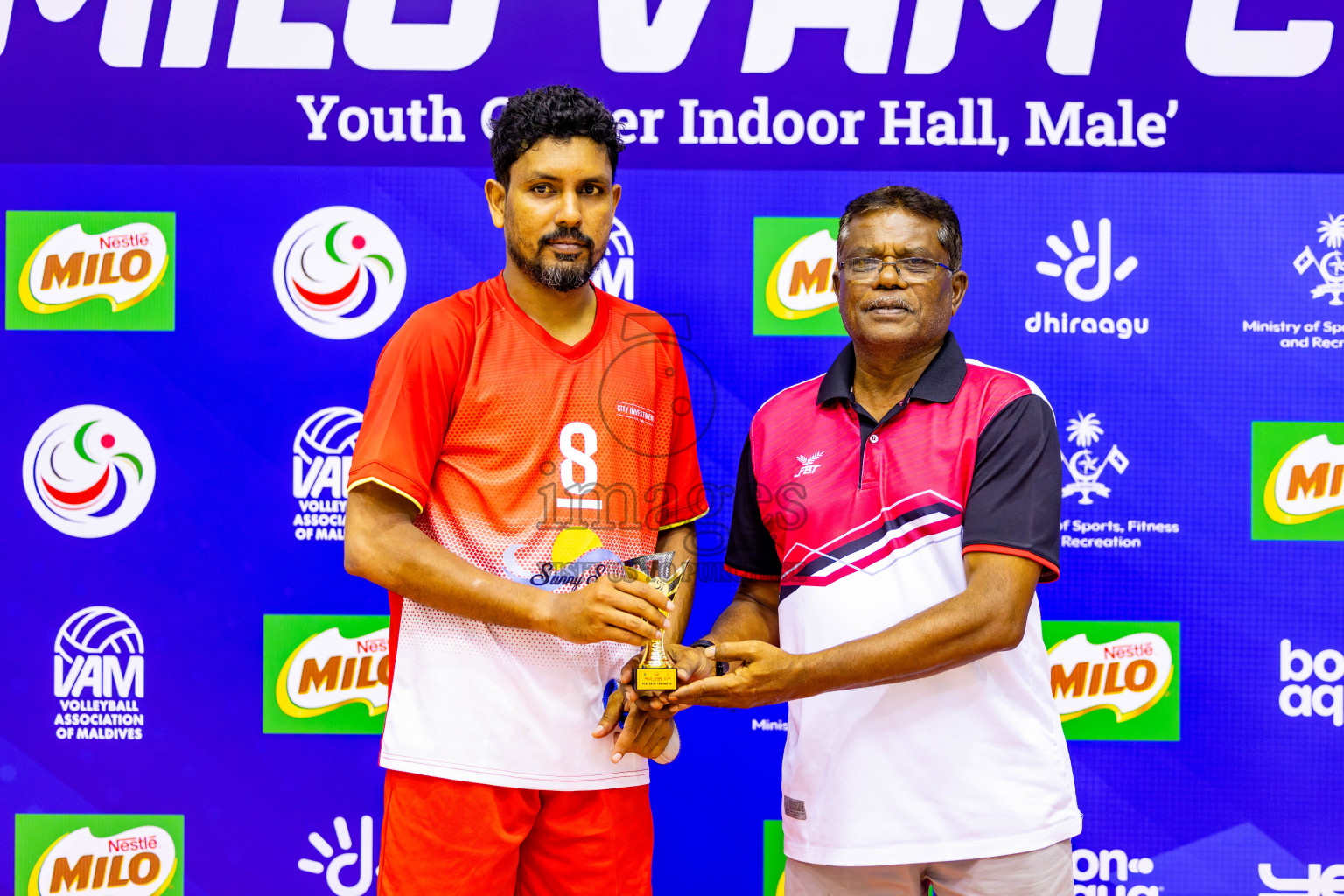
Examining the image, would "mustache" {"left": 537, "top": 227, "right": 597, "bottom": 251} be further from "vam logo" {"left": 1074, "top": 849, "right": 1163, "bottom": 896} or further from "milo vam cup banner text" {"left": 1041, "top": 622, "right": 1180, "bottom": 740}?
"vam logo" {"left": 1074, "top": 849, "right": 1163, "bottom": 896}

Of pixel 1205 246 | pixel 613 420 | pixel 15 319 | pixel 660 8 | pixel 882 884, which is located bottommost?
pixel 882 884

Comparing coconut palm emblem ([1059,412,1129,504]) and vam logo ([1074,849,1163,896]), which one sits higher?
coconut palm emblem ([1059,412,1129,504])

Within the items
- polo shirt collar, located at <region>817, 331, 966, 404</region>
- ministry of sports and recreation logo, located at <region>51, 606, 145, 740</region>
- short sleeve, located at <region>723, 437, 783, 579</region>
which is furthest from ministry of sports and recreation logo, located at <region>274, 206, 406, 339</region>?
polo shirt collar, located at <region>817, 331, 966, 404</region>

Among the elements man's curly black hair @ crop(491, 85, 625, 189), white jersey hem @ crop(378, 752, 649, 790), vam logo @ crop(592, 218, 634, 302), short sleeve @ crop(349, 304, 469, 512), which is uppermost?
vam logo @ crop(592, 218, 634, 302)

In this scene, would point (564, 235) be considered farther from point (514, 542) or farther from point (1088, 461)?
point (1088, 461)

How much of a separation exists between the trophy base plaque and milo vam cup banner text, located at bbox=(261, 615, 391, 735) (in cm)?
137

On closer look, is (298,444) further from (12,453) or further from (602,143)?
(602,143)

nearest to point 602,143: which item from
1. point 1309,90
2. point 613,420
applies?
point 613,420

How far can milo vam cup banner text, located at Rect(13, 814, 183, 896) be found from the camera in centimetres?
281

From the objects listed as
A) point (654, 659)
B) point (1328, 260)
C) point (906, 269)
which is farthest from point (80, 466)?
point (1328, 260)

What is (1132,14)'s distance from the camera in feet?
9.12

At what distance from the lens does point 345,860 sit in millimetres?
2820

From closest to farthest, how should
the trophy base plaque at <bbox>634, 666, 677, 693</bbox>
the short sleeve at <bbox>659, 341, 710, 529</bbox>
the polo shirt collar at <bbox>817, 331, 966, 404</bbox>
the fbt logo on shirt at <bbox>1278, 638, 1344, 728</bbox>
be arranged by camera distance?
the trophy base plaque at <bbox>634, 666, 677, 693</bbox> → the polo shirt collar at <bbox>817, 331, 966, 404</bbox> → the short sleeve at <bbox>659, 341, 710, 529</bbox> → the fbt logo on shirt at <bbox>1278, 638, 1344, 728</bbox>

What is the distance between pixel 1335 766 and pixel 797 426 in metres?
2.12
